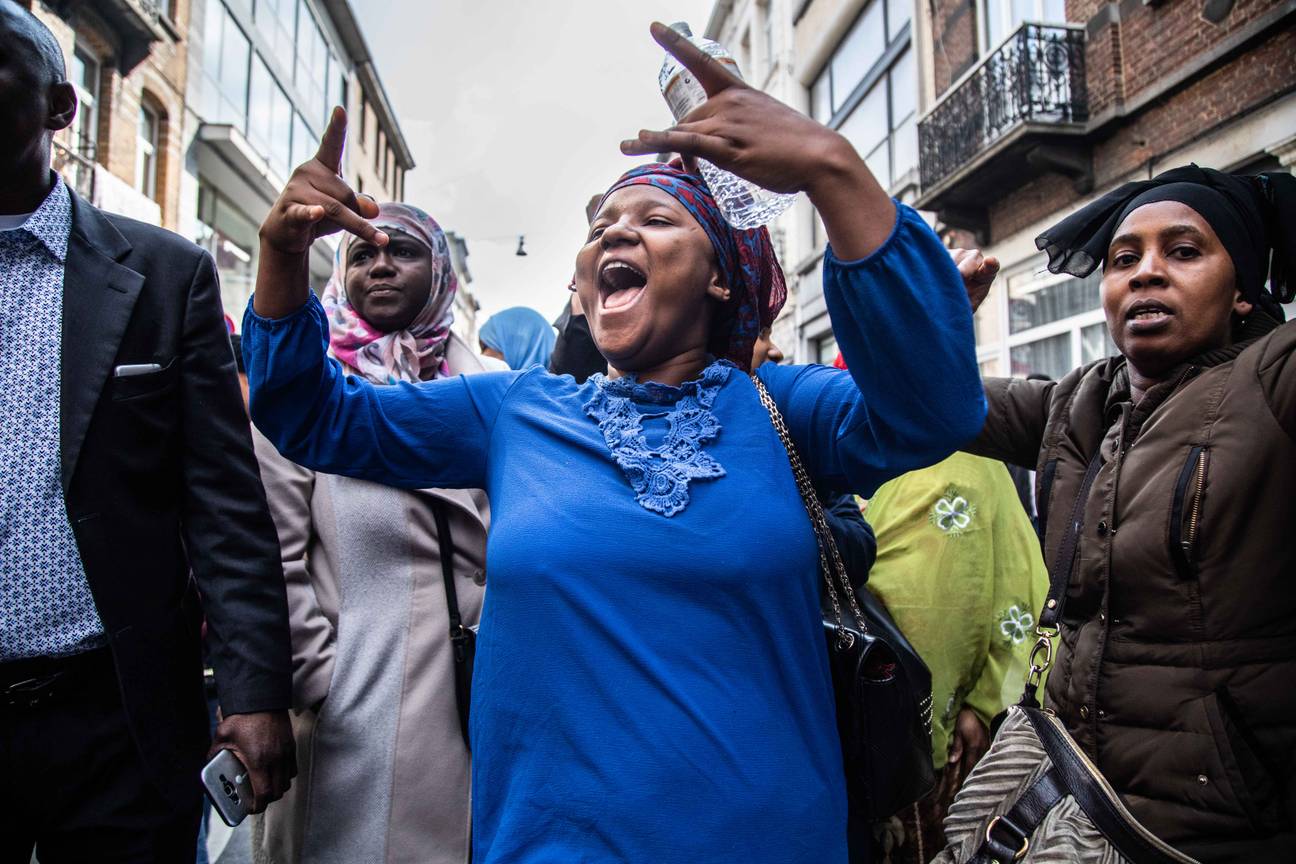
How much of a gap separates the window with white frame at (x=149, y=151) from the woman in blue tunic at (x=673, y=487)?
14037mm

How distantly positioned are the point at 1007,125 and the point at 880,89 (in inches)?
188

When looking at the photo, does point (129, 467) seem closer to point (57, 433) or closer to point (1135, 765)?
point (57, 433)

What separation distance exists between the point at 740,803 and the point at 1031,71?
10756 mm

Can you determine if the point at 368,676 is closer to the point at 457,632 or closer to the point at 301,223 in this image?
the point at 457,632

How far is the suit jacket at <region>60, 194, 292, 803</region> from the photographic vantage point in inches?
65.2

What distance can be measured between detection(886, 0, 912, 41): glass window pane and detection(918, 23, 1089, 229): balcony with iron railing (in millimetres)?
2555

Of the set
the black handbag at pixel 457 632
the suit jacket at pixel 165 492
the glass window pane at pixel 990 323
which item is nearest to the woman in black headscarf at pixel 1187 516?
the black handbag at pixel 457 632

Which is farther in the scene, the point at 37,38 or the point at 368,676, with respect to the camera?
the point at 368,676

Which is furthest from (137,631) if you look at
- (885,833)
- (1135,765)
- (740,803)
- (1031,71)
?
(1031,71)

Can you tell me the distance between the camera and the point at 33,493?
1617 millimetres

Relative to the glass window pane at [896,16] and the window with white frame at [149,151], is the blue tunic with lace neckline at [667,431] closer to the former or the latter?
the glass window pane at [896,16]

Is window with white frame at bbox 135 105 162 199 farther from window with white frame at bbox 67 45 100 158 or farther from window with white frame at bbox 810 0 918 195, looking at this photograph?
window with white frame at bbox 810 0 918 195

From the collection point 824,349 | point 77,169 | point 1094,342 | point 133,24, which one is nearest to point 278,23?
point 133,24

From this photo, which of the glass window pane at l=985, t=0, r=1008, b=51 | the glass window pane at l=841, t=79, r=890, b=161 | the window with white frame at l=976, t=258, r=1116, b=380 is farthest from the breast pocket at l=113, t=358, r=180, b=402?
the glass window pane at l=841, t=79, r=890, b=161
